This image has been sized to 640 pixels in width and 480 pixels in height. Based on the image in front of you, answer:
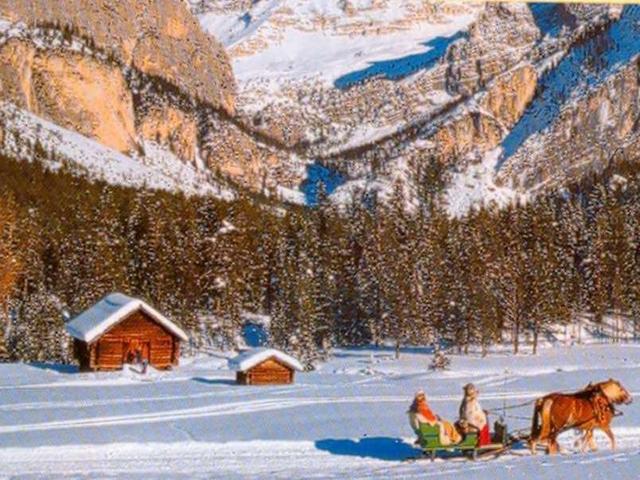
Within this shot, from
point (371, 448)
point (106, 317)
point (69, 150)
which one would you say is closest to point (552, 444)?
point (371, 448)

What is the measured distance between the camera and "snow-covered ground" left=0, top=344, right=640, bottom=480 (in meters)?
14.5

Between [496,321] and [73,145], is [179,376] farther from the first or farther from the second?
[73,145]

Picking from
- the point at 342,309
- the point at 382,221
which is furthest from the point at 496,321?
the point at 382,221

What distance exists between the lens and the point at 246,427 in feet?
65.8

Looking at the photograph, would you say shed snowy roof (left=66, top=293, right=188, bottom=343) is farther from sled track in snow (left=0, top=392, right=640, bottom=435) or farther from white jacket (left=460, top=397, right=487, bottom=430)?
white jacket (left=460, top=397, right=487, bottom=430)

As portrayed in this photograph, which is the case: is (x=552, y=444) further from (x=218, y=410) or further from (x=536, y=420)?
(x=218, y=410)

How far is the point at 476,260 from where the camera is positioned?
7194 cm

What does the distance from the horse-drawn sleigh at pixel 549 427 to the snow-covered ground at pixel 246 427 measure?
1.07 feet

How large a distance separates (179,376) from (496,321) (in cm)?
3637

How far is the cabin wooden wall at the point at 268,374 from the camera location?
3500 centimetres

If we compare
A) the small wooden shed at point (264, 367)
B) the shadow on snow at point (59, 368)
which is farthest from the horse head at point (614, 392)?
the shadow on snow at point (59, 368)

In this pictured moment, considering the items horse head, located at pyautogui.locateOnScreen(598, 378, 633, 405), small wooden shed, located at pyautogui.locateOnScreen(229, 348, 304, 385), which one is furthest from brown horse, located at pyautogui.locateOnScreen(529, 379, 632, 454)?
small wooden shed, located at pyautogui.locateOnScreen(229, 348, 304, 385)

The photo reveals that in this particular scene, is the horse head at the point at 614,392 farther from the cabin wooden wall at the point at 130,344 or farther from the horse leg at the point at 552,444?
the cabin wooden wall at the point at 130,344

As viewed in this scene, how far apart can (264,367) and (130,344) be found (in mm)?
8919
